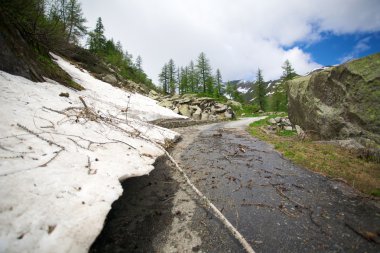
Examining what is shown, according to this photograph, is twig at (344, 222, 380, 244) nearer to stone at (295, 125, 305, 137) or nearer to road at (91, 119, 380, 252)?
road at (91, 119, 380, 252)

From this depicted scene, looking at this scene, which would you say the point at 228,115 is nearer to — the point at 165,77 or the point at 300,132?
the point at 300,132

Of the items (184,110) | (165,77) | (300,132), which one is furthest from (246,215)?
(165,77)

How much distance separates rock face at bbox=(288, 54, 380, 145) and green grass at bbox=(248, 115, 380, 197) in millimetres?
1176

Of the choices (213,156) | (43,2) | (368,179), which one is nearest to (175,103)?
(43,2)

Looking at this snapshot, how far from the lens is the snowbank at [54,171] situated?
2.14 metres

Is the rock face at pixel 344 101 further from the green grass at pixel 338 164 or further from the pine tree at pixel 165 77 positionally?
the pine tree at pixel 165 77

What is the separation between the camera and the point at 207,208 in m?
3.73

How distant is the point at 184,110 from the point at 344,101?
21.8 meters

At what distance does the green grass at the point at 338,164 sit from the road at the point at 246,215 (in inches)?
15.6

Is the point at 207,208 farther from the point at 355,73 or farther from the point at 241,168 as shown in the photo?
the point at 355,73

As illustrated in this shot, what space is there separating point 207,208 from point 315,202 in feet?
7.63

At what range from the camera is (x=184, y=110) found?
93.5 ft

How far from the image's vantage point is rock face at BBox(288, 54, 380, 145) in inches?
279

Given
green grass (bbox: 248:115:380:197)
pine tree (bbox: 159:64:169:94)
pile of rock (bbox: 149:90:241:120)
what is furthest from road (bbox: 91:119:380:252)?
pine tree (bbox: 159:64:169:94)
